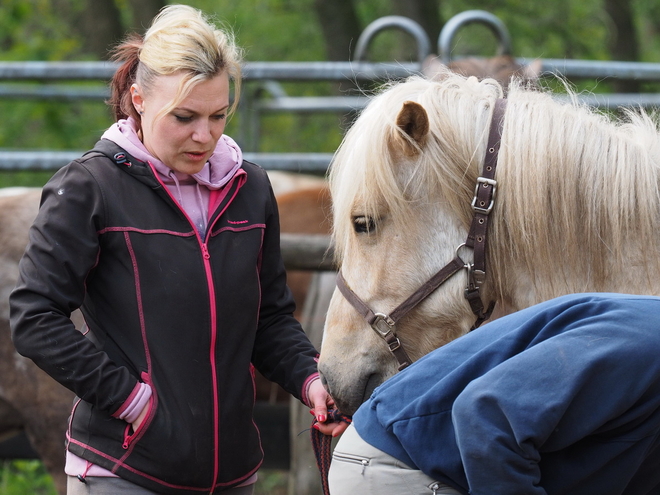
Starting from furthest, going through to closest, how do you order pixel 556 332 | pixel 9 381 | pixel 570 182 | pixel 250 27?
pixel 250 27, pixel 9 381, pixel 570 182, pixel 556 332

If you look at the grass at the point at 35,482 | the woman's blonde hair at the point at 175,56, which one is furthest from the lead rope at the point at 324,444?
the grass at the point at 35,482

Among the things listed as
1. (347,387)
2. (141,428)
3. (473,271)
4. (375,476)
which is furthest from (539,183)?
(141,428)

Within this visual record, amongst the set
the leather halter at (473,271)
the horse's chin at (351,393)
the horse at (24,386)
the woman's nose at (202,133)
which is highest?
the woman's nose at (202,133)

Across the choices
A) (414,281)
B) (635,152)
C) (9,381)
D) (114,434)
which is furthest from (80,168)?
(9,381)

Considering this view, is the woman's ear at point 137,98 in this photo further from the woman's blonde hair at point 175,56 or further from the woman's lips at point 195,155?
the woman's lips at point 195,155

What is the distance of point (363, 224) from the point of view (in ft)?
6.72

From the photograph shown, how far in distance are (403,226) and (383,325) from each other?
0.26 m

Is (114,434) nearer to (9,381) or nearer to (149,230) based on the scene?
(149,230)

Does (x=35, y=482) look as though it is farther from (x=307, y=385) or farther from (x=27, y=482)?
(x=307, y=385)

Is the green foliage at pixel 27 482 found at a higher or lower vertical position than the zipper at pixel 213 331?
lower

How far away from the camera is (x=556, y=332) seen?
4.24 ft

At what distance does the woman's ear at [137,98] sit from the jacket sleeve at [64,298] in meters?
0.26

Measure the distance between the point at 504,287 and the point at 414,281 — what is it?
237mm

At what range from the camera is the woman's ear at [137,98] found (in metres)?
1.96
